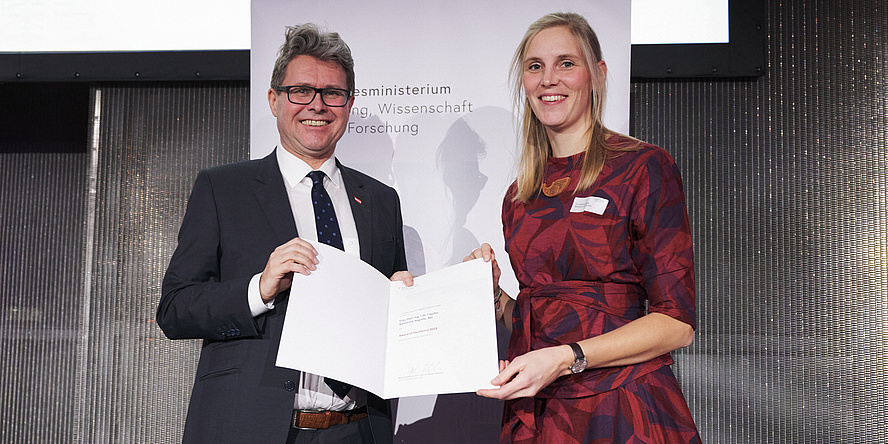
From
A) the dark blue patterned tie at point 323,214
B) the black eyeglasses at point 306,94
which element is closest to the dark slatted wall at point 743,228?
the black eyeglasses at point 306,94

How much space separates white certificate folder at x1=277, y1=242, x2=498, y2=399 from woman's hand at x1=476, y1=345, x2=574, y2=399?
6cm

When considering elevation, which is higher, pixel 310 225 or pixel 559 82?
pixel 559 82

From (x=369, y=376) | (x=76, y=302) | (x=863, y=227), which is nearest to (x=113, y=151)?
(x=76, y=302)

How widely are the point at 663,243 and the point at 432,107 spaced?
1472mm

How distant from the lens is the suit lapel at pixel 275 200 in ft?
6.53

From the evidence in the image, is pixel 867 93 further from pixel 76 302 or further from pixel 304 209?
pixel 76 302

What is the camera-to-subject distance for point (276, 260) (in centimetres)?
179

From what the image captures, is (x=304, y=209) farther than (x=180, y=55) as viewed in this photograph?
No

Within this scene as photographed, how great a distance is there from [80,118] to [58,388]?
1.61 metres

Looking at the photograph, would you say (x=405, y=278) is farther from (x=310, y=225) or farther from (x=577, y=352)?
(x=577, y=352)

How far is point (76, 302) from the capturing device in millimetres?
4031

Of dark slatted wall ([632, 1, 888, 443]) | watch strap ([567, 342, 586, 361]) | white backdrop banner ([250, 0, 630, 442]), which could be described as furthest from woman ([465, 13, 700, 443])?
dark slatted wall ([632, 1, 888, 443])

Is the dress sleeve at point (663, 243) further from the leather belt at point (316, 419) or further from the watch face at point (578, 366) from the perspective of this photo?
the leather belt at point (316, 419)

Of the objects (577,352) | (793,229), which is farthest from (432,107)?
Answer: (793,229)
